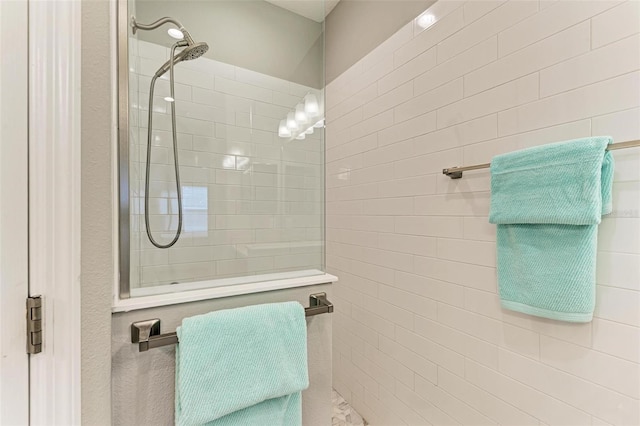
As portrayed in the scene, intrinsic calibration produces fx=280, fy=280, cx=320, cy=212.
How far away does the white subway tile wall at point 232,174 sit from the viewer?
54.6 inches

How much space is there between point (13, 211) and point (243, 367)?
61cm

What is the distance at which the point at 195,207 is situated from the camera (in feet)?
5.30

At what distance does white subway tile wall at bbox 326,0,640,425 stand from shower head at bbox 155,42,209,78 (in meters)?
0.98

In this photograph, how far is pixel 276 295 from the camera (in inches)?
37.3

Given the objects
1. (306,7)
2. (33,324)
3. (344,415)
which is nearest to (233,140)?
(306,7)

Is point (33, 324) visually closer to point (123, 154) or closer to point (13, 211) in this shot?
point (13, 211)

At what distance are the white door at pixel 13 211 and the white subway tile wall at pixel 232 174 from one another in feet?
2.36

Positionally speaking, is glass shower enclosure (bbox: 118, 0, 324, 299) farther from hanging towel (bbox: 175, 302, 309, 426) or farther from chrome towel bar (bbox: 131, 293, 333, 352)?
chrome towel bar (bbox: 131, 293, 333, 352)

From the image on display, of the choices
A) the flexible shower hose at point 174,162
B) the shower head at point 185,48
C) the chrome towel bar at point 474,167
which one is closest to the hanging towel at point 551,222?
the chrome towel bar at point 474,167

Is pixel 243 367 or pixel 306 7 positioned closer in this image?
pixel 243 367

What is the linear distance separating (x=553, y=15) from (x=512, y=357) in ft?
4.02

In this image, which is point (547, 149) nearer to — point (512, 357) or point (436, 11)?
point (512, 357)

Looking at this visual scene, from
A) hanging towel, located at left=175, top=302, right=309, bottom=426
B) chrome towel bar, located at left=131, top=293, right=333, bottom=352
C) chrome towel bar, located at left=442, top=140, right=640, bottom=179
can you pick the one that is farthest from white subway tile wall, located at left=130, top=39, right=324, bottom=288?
chrome towel bar, located at left=442, top=140, right=640, bottom=179

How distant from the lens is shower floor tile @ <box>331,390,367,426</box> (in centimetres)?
172
